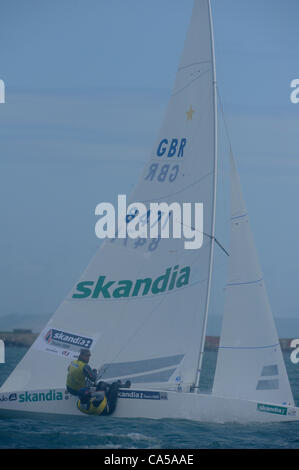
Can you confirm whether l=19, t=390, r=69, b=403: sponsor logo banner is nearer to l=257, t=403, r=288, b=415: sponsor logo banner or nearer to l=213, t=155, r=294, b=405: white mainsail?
l=213, t=155, r=294, b=405: white mainsail

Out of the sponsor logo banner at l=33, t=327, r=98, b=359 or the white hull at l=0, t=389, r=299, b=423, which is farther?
the sponsor logo banner at l=33, t=327, r=98, b=359

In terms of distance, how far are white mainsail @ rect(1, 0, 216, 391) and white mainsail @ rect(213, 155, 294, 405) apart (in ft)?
1.93

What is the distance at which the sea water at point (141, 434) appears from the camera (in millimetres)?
13609

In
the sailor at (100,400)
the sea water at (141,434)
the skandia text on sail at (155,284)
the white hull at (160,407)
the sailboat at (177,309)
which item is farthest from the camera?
the skandia text on sail at (155,284)

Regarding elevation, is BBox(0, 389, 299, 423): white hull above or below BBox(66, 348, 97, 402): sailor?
below

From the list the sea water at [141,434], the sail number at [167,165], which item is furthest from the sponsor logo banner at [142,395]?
the sail number at [167,165]

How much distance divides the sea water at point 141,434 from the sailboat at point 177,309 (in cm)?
63

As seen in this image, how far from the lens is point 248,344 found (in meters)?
16.2

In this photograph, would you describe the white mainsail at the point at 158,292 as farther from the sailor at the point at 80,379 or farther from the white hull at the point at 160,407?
the sailor at the point at 80,379

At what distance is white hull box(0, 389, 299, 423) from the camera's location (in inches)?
602

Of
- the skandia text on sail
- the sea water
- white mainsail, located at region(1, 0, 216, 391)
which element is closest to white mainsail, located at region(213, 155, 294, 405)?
white mainsail, located at region(1, 0, 216, 391)

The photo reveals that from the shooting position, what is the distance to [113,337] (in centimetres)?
1627
